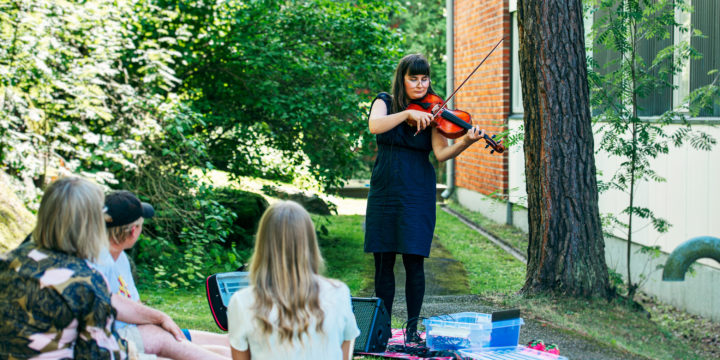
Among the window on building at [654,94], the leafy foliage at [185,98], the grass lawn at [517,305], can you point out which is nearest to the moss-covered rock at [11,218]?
the leafy foliage at [185,98]

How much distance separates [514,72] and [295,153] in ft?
14.6

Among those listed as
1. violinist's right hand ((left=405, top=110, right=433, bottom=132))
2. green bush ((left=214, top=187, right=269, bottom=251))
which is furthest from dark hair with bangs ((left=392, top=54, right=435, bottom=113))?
green bush ((left=214, top=187, right=269, bottom=251))

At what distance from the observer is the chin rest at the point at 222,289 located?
429cm

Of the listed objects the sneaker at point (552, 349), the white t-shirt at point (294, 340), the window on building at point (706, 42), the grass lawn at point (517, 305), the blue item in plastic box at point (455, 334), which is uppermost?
the window on building at point (706, 42)

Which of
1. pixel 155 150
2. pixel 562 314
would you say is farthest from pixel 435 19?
pixel 562 314

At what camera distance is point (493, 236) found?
36.3 feet

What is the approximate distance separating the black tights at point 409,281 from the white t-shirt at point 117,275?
1546 mm

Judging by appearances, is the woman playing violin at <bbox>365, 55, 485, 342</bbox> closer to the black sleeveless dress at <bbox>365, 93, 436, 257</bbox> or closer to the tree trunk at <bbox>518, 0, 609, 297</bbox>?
the black sleeveless dress at <bbox>365, 93, 436, 257</bbox>

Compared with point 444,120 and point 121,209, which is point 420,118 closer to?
point 444,120

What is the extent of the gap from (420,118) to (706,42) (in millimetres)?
3621

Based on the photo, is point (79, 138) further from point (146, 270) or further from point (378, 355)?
point (378, 355)

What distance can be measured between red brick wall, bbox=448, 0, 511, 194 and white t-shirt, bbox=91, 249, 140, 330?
7.70 meters

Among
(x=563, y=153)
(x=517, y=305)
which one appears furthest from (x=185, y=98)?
(x=517, y=305)

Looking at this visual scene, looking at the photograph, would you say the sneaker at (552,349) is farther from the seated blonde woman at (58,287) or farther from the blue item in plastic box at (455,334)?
the seated blonde woman at (58,287)
